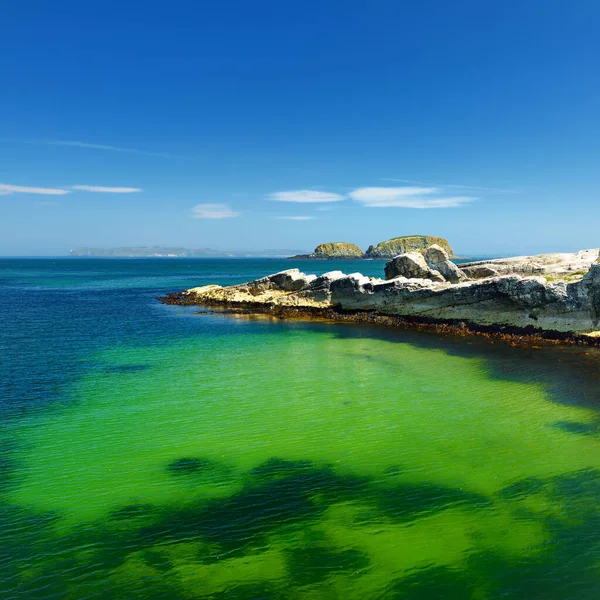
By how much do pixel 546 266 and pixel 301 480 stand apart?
47979mm

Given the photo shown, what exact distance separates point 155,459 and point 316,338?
26.3 metres

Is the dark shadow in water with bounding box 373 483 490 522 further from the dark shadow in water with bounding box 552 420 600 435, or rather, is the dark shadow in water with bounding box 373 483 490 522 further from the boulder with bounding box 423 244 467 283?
the boulder with bounding box 423 244 467 283

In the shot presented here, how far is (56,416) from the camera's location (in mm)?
20562

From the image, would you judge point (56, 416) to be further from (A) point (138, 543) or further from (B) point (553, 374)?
(B) point (553, 374)

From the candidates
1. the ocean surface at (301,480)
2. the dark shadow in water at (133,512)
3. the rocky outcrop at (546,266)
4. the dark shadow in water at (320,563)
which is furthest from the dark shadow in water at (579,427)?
the rocky outcrop at (546,266)

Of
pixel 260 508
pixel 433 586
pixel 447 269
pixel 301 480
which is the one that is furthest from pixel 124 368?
pixel 447 269

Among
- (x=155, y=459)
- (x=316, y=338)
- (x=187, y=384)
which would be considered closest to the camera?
(x=155, y=459)

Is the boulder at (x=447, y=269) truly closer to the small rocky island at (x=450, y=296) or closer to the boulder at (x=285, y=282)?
the small rocky island at (x=450, y=296)

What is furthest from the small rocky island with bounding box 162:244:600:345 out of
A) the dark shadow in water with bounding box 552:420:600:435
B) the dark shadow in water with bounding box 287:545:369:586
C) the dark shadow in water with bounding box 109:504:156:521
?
the dark shadow in water with bounding box 109:504:156:521

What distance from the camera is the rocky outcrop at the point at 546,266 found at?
4603cm

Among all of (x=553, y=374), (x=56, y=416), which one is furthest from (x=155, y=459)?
(x=553, y=374)

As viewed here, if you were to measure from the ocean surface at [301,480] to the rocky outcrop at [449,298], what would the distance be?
26.8 feet

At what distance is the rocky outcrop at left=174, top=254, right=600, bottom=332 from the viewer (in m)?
36.8

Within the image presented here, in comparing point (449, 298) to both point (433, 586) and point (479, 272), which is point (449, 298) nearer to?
point (479, 272)
